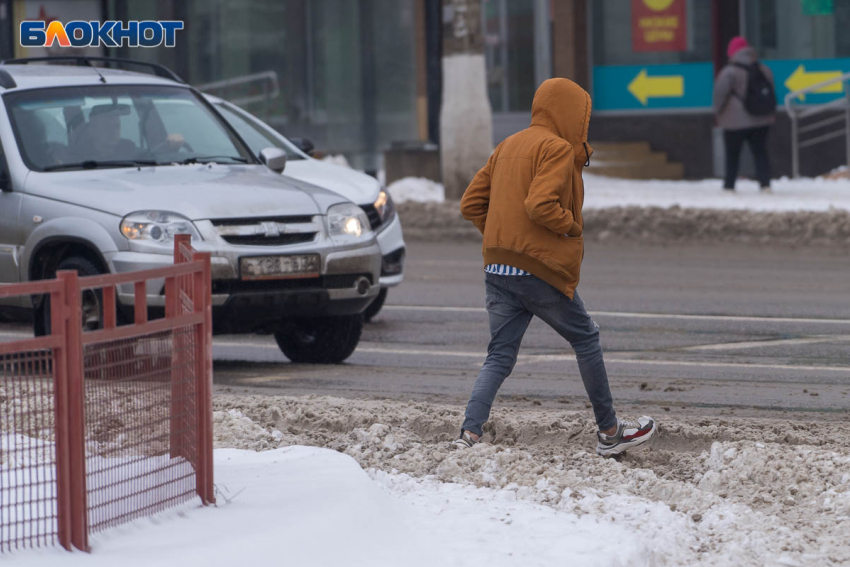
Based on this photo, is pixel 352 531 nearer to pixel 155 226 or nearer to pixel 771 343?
pixel 155 226

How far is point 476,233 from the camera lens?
56.9 ft

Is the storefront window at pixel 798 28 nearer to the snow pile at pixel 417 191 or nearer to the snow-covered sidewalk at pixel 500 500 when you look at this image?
the snow pile at pixel 417 191

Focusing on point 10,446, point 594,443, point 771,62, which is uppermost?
point 771,62

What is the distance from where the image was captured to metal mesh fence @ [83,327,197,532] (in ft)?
14.8

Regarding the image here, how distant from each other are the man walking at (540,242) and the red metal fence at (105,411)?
1.44 m

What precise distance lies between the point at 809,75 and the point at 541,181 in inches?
683

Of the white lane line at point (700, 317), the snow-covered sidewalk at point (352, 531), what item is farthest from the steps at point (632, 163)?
the snow-covered sidewalk at point (352, 531)

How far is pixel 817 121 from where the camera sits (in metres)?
21.5

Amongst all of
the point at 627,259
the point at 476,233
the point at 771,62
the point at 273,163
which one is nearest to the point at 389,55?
the point at 771,62

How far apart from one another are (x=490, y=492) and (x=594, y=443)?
3.67 feet

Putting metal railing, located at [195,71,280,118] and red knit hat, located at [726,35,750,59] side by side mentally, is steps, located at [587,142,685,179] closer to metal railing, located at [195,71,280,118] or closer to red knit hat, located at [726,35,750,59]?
red knit hat, located at [726,35,750,59]

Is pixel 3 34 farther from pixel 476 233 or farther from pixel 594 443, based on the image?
pixel 594 443

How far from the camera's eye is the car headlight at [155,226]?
312 inches

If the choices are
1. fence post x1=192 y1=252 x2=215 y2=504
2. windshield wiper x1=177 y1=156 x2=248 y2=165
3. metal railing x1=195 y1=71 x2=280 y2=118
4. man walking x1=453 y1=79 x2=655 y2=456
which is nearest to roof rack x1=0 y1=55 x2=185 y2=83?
windshield wiper x1=177 y1=156 x2=248 y2=165
